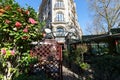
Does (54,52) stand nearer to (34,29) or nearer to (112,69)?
(34,29)

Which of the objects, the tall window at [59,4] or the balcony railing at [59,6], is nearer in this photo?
the balcony railing at [59,6]

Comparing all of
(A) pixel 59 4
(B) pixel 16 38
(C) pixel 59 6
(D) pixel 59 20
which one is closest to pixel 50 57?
(B) pixel 16 38

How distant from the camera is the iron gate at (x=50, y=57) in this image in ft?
24.6

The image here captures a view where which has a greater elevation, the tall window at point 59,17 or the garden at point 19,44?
the tall window at point 59,17

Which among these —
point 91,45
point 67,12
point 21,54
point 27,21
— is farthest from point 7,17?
point 67,12

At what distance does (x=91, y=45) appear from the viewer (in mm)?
21469

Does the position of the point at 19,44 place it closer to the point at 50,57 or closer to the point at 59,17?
the point at 50,57

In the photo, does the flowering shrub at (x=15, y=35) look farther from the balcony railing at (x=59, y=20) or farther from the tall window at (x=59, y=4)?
the tall window at (x=59, y=4)

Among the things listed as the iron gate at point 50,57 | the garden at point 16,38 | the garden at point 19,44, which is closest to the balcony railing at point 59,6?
the iron gate at point 50,57

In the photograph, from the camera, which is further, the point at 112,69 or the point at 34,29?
the point at 112,69

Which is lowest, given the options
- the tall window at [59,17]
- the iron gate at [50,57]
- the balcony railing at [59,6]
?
the iron gate at [50,57]

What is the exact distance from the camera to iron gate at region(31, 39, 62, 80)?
7.50m

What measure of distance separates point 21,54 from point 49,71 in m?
1.62

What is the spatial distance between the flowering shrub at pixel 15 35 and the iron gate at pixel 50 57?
95cm
